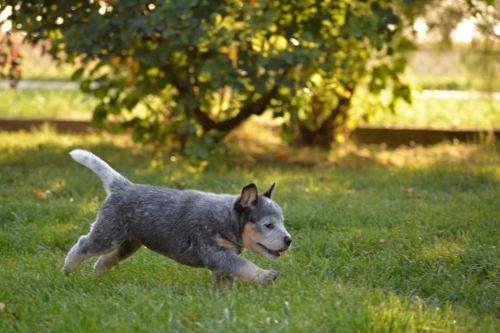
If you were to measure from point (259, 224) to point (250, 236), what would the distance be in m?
0.10

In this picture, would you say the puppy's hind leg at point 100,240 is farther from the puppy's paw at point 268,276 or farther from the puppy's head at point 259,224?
the puppy's paw at point 268,276

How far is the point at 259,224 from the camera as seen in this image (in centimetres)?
493

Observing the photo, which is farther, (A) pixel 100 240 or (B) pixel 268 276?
(A) pixel 100 240

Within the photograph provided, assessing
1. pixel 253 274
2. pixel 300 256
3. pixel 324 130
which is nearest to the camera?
pixel 253 274

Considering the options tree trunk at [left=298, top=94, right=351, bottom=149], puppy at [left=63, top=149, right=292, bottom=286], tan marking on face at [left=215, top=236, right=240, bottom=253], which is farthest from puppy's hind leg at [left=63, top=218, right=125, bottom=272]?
tree trunk at [left=298, top=94, right=351, bottom=149]

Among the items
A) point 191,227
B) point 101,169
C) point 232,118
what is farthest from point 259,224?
point 232,118

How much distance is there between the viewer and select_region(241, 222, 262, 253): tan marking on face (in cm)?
493

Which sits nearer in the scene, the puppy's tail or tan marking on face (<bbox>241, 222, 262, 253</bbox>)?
tan marking on face (<bbox>241, 222, 262, 253</bbox>)

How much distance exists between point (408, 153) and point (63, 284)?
6.50 m

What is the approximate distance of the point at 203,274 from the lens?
543cm

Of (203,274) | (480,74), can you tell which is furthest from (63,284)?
(480,74)

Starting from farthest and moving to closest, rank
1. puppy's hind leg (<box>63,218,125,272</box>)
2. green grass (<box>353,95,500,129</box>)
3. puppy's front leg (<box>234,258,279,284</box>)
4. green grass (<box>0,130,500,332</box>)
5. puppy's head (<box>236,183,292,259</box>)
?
green grass (<box>353,95,500,129</box>) → puppy's hind leg (<box>63,218,125,272</box>) → puppy's head (<box>236,183,292,259</box>) → puppy's front leg (<box>234,258,279,284</box>) → green grass (<box>0,130,500,332</box>)

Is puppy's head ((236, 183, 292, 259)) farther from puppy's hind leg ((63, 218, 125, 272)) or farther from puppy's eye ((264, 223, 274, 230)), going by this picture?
puppy's hind leg ((63, 218, 125, 272))

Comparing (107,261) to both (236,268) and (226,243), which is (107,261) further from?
(236,268)
